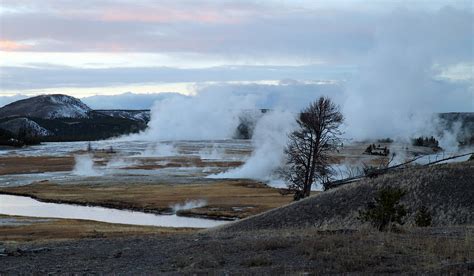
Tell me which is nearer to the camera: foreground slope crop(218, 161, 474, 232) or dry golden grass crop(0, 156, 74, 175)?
foreground slope crop(218, 161, 474, 232)

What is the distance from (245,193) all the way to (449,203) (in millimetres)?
47333

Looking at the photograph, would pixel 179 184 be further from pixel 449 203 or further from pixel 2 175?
pixel 449 203

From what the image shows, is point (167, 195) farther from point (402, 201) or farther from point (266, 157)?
point (402, 201)

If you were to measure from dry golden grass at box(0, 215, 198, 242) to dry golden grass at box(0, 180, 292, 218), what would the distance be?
12.7 m

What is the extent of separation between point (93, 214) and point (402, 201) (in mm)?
38275

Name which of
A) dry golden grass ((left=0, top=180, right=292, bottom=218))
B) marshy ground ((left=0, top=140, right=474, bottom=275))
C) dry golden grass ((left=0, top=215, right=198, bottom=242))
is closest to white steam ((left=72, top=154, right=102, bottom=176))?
dry golden grass ((left=0, top=180, right=292, bottom=218))

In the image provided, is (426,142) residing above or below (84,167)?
above

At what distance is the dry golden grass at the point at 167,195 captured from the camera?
60625 millimetres

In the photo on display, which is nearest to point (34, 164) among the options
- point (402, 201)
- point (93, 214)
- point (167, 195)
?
point (167, 195)

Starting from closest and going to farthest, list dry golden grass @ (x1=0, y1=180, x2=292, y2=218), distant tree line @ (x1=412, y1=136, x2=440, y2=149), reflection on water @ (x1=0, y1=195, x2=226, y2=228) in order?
1. reflection on water @ (x1=0, y1=195, x2=226, y2=228)
2. dry golden grass @ (x1=0, y1=180, x2=292, y2=218)
3. distant tree line @ (x1=412, y1=136, x2=440, y2=149)

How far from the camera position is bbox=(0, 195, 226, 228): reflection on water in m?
52.1

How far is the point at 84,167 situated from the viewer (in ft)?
393

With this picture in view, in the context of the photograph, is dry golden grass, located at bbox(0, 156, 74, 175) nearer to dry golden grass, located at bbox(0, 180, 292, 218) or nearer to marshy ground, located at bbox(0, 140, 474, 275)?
dry golden grass, located at bbox(0, 180, 292, 218)

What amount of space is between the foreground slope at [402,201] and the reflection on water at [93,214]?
2009cm
